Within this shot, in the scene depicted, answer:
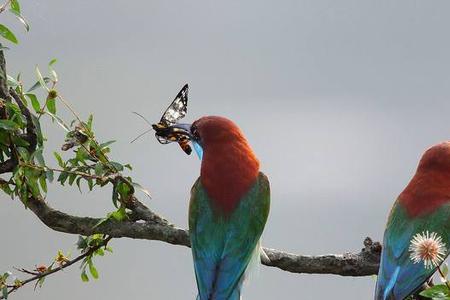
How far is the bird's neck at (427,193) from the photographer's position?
1.62 metres

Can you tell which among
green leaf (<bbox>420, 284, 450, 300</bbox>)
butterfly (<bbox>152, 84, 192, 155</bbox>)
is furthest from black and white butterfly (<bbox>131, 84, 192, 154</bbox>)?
green leaf (<bbox>420, 284, 450, 300</bbox>)

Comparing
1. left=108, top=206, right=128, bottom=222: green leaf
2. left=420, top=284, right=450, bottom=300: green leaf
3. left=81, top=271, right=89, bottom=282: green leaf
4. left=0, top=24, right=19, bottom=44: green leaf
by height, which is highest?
left=0, top=24, right=19, bottom=44: green leaf

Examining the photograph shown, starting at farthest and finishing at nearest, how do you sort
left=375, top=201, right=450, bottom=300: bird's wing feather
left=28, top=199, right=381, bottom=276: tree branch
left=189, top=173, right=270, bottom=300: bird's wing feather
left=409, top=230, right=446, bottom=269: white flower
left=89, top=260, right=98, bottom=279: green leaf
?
left=89, top=260, right=98, bottom=279: green leaf → left=28, top=199, right=381, bottom=276: tree branch → left=189, top=173, right=270, bottom=300: bird's wing feather → left=375, top=201, right=450, bottom=300: bird's wing feather → left=409, top=230, right=446, bottom=269: white flower

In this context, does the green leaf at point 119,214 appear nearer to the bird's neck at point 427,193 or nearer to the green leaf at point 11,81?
the green leaf at point 11,81

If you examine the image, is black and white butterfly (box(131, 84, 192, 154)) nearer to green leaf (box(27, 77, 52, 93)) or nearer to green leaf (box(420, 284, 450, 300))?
green leaf (box(27, 77, 52, 93))

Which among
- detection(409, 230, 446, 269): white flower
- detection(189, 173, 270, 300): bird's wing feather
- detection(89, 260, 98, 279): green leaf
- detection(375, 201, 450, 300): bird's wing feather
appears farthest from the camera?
detection(89, 260, 98, 279): green leaf

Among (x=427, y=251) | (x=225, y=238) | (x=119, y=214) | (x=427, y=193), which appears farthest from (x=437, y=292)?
(x=119, y=214)

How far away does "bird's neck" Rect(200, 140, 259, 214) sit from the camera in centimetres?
169

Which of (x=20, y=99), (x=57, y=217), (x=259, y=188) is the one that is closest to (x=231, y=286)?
(x=259, y=188)

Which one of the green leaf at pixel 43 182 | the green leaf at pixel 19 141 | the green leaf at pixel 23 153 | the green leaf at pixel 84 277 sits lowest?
the green leaf at pixel 84 277

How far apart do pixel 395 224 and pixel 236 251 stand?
10.9 inches

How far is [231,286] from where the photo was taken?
5.40 ft

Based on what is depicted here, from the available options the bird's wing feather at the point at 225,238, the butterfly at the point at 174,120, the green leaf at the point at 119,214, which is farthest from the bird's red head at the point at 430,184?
the green leaf at the point at 119,214

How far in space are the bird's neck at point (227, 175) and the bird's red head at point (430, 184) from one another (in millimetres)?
277
